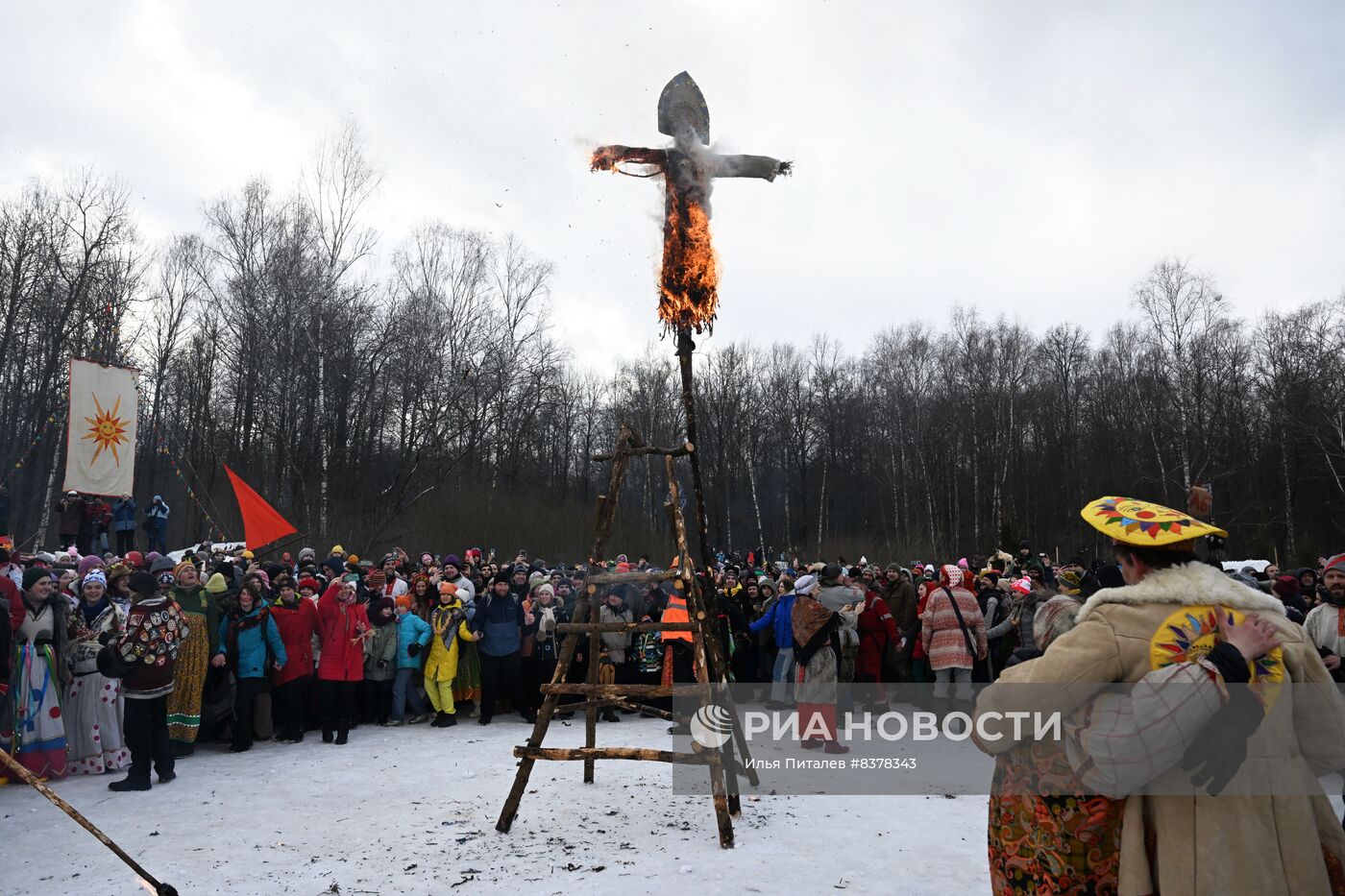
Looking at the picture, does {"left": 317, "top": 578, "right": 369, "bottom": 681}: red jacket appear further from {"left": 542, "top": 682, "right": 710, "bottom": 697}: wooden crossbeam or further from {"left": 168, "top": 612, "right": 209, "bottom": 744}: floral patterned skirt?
{"left": 542, "top": 682, "right": 710, "bottom": 697}: wooden crossbeam

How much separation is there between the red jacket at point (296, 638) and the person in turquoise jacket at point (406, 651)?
111 cm

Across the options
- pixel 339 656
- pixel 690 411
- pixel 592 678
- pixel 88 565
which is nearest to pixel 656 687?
pixel 592 678

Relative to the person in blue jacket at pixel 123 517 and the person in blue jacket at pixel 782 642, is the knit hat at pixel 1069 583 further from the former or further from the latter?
the person in blue jacket at pixel 123 517

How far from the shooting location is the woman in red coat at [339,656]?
31.6 ft

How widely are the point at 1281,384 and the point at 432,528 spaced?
36144 mm

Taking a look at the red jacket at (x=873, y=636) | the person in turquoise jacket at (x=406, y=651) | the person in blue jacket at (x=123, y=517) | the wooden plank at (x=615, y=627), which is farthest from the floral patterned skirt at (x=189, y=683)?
the person in blue jacket at (x=123, y=517)

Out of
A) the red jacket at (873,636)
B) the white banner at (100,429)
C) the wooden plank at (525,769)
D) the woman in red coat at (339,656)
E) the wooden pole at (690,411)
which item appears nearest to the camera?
the wooden plank at (525,769)

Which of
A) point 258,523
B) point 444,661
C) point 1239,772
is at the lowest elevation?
point 444,661

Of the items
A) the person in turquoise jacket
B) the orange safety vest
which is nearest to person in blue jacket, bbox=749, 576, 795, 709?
the orange safety vest

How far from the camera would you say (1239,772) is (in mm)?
2373

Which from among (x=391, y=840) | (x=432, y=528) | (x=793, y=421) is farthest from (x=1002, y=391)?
(x=391, y=840)

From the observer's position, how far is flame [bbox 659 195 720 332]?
6.49 meters

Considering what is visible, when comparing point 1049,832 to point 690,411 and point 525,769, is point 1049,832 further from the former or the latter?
point 690,411

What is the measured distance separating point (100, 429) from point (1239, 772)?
69.9ft
